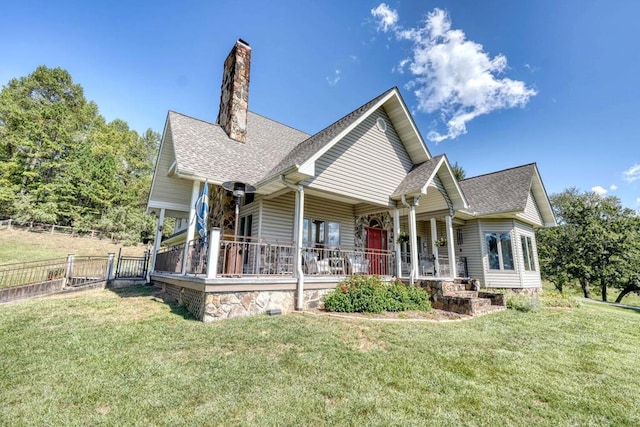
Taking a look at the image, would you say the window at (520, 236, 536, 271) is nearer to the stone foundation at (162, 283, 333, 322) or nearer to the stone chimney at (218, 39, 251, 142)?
the stone foundation at (162, 283, 333, 322)

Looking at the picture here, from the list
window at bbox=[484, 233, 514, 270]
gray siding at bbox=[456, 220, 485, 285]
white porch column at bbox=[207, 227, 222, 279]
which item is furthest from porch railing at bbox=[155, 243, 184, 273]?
window at bbox=[484, 233, 514, 270]

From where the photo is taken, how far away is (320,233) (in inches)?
434

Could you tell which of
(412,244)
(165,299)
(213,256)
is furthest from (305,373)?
(165,299)

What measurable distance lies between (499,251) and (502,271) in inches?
39.4

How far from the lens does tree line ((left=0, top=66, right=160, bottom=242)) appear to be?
97.6ft

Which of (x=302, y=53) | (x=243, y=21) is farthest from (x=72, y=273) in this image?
(x=302, y=53)

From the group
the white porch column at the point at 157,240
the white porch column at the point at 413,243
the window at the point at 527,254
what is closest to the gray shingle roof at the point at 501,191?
the window at the point at 527,254

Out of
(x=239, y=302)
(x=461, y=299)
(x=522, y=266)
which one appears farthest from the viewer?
(x=522, y=266)

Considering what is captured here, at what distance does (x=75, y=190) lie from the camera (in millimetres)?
32094

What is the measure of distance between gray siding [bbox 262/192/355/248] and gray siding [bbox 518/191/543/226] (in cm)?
940

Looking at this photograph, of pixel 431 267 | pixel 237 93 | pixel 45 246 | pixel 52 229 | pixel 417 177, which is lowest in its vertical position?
pixel 431 267

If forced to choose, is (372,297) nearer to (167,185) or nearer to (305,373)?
(305,373)

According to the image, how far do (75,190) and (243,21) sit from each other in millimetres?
32740

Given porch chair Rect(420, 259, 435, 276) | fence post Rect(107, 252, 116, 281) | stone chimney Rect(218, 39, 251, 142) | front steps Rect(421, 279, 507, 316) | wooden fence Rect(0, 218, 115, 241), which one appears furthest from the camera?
wooden fence Rect(0, 218, 115, 241)
